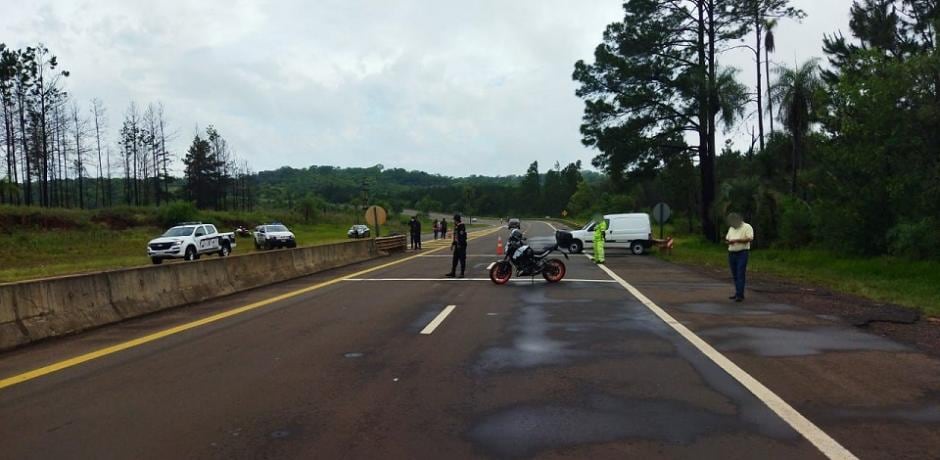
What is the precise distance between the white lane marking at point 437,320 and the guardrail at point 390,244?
19.5 m

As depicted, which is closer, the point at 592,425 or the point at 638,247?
the point at 592,425

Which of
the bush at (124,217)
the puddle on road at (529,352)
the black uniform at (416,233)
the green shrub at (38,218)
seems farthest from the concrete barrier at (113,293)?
the bush at (124,217)

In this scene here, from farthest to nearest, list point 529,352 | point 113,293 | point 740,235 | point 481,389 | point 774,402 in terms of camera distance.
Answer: point 740,235 → point 113,293 → point 529,352 → point 481,389 → point 774,402

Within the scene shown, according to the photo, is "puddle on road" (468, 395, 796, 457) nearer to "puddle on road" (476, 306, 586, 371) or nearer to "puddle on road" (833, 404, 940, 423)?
"puddle on road" (833, 404, 940, 423)

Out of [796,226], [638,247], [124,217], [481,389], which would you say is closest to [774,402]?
[481,389]

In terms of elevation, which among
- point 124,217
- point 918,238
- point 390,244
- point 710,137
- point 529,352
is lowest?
point 529,352

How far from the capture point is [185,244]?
1213 inches

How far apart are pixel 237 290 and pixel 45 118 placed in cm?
5617

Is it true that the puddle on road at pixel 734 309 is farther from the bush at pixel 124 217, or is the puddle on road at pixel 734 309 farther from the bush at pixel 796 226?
the bush at pixel 124 217

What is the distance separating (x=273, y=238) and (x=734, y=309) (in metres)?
34.8

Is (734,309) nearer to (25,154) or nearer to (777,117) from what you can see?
(777,117)

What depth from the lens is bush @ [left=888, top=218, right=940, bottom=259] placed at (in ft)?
59.7

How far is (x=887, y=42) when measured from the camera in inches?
1352

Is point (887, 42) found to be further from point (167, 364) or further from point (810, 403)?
point (167, 364)
